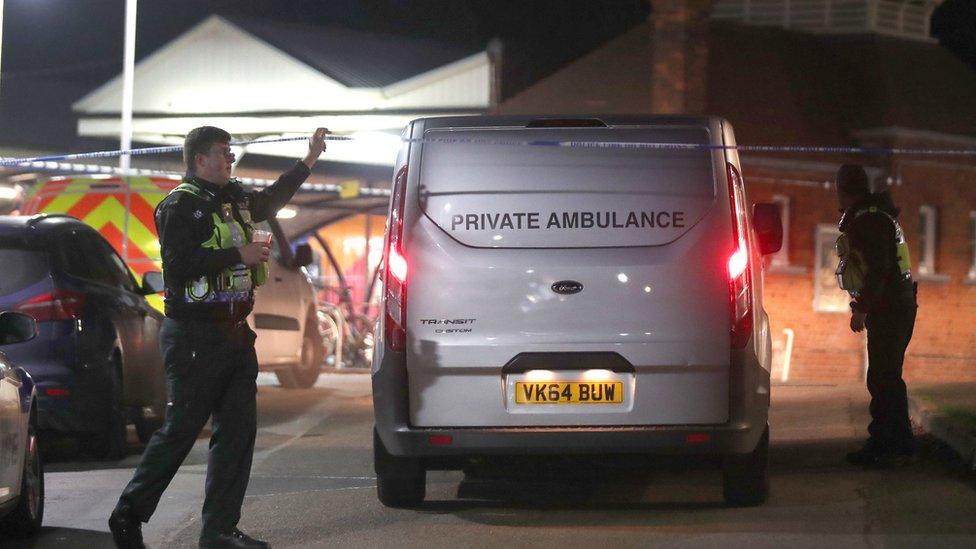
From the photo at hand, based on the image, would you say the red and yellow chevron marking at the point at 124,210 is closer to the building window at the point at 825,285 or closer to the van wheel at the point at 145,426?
the van wheel at the point at 145,426

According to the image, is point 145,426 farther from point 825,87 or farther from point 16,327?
point 825,87

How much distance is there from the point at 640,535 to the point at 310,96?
18.8 meters

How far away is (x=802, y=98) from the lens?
1358 inches

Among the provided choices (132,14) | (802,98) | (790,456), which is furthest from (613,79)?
(790,456)

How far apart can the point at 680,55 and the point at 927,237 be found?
307 inches

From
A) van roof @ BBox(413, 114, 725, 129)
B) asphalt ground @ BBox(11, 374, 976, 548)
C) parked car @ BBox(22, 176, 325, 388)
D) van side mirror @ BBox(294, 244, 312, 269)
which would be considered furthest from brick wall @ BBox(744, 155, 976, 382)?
van roof @ BBox(413, 114, 725, 129)

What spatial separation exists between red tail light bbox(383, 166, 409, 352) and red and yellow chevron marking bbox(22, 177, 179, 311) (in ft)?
22.0

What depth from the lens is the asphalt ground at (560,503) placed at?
25.4ft

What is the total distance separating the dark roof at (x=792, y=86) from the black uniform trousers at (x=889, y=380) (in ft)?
74.7

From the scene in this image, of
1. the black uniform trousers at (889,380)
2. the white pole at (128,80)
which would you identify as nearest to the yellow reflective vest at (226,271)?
the black uniform trousers at (889,380)

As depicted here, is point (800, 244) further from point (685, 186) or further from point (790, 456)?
point (685, 186)

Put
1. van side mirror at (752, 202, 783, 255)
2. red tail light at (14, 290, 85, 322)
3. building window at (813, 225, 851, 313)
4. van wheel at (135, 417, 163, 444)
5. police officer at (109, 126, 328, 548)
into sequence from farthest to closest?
building window at (813, 225, 851, 313), van wheel at (135, 417, 163, 444), red tail light at (14, 290, 85, 322), van side mirror at (752, 202, 783, 255), police officer at (109, 126, 328, 548)

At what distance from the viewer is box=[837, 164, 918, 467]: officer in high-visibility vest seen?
10.2m

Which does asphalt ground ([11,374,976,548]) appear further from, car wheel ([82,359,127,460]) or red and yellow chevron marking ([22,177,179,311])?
red and yellow chevron marking ([22,177,179,311])
